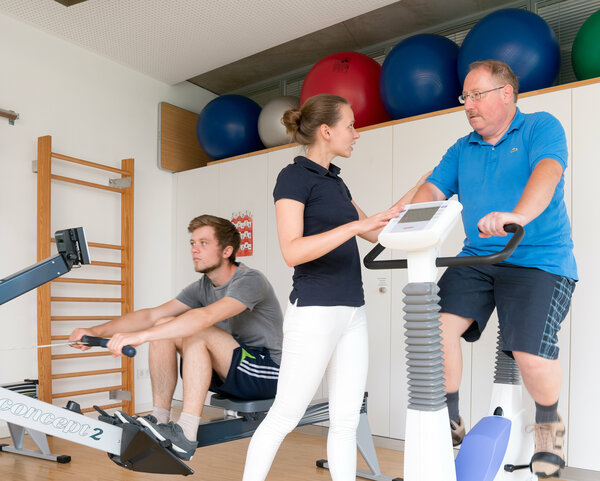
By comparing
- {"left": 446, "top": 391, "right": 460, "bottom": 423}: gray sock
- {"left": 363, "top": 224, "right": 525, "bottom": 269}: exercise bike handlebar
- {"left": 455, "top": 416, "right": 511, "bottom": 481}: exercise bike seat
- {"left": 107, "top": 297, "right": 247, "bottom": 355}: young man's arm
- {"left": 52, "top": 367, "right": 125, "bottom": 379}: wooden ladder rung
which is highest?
{"left": 363, "top": 224, "right": 525, "bottom": 269}: exercise bike handlebar

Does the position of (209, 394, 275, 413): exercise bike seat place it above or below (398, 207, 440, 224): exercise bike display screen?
below

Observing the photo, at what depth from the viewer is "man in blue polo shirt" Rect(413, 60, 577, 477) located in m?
1.61

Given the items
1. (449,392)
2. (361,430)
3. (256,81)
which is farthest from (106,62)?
(449,392)

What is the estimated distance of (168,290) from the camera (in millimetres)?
4855

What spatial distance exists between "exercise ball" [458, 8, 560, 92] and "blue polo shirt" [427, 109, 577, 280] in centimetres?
139

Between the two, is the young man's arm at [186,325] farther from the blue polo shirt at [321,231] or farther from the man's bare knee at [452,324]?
the man's bare knee at [452,324]

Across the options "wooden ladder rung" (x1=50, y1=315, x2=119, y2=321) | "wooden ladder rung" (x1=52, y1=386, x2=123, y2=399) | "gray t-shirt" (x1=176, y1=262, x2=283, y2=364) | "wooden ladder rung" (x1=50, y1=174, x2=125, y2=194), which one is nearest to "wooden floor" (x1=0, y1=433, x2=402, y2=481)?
"wooden ladder rung" (x1=52, y1=386, x2=123, y2=399)

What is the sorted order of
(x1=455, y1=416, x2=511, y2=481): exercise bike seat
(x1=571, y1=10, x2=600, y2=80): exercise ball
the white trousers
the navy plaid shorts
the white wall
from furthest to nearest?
the white wall, (x1=571, y1=10, x2=600, y2=80): exercise ball, the white trousers, the navy plaid shorts, (x1=455, y1=416, x2=511, y2=481): exercise bike seat

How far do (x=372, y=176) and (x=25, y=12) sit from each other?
2480 millimetres

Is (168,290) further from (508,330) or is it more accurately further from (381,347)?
Answer: (508,330)

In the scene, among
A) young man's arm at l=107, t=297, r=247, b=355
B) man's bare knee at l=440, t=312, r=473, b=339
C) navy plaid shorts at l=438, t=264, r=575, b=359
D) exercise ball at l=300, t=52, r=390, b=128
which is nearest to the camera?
navy plaid shorts at l=438, t=264, r=575, b=359

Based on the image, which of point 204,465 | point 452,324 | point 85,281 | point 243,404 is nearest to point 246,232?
point 85,281

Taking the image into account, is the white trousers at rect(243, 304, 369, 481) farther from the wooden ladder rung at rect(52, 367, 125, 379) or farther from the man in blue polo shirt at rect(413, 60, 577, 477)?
the wooden ladder rung at rect(52, 367, 125, 379)

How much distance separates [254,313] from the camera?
2.61 m
